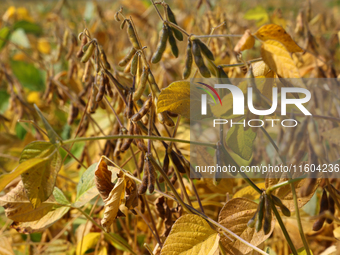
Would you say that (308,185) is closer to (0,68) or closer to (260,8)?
(0,68)

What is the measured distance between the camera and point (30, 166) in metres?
0.46

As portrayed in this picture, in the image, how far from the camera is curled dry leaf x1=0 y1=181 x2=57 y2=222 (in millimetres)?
594

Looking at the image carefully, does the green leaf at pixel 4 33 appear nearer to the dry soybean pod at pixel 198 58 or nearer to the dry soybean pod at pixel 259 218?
the dry soybean pod at pixel 198 58

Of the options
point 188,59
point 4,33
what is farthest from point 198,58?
point 4,33

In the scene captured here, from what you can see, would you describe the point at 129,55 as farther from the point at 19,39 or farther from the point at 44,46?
the point at 44,46

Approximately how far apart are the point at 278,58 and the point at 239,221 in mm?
276

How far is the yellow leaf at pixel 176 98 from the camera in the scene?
0.52 meters

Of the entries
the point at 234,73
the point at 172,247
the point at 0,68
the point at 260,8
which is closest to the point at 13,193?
the point at 172,247

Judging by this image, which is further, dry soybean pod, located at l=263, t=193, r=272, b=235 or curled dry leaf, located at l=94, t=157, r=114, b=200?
curled dry leaf, located at l=94, t=157, r=114, b=200

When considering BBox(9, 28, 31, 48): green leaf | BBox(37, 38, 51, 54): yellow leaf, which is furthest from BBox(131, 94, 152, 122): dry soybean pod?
BBox(37, 38, 51, 54): yellow leaf

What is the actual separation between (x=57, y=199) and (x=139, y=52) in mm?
355

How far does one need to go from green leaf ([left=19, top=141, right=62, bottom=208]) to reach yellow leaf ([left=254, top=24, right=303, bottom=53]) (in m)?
0.35

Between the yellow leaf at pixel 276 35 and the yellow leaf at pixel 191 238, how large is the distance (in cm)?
30

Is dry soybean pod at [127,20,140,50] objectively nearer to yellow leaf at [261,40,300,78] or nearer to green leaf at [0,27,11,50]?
yellow leaf at [261,40,300,78]
